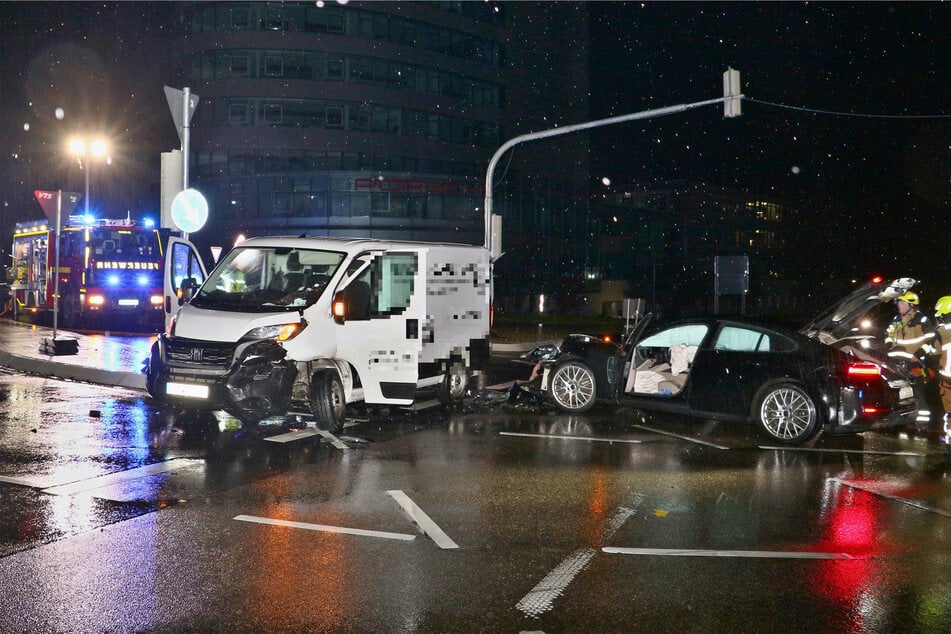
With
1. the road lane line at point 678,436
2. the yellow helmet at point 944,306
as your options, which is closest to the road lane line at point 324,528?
the road lane line at point 678,436

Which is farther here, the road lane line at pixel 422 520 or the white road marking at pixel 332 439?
the white road marking at pixel 332 439

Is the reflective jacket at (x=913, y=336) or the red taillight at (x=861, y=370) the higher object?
the reflective jacket at (x=913, y=336)

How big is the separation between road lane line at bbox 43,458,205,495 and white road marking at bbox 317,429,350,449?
59.6 inches

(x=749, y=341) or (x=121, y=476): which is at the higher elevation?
(x=749, y=341)

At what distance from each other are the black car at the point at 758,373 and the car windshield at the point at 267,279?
11.3ft

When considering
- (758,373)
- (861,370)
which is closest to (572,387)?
(758,373)

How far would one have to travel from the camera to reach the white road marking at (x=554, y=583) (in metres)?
4.75

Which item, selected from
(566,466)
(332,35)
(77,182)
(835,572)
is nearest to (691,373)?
(566,466)

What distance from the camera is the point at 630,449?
959 centimetres

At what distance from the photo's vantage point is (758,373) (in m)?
10.1

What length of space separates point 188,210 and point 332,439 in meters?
6.38

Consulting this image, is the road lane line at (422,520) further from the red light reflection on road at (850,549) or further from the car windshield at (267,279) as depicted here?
the car windshield at (267,279)

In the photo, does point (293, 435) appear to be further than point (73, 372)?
No

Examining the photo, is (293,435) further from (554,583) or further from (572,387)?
(554,583)
